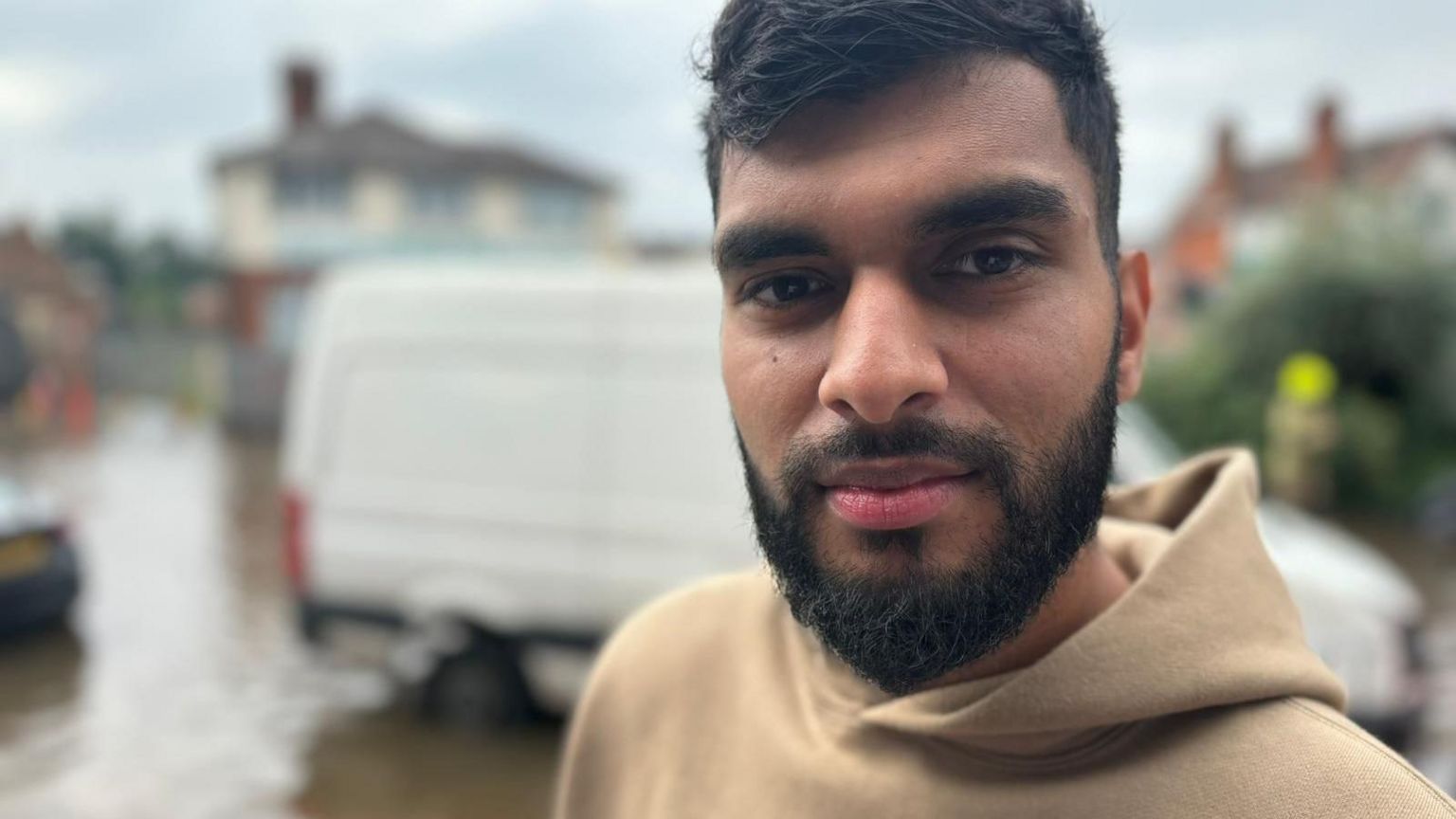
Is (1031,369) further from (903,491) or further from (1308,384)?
(1308,384)

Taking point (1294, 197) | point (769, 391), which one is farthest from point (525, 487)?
point (1294, 197)

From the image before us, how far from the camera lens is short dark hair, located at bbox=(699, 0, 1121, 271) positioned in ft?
3.39

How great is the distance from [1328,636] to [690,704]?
417 cm

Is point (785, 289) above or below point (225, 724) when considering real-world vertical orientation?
above

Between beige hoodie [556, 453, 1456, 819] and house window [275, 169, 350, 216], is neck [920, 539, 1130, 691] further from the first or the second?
house window [275, 169, 350, 216]

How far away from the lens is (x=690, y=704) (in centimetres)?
149

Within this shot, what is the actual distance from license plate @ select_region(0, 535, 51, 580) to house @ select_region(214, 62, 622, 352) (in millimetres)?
19572

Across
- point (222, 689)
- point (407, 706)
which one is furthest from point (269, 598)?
point (407, 706)

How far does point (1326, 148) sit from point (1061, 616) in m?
32.2

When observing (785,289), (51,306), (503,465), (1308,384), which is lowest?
(1308,384)

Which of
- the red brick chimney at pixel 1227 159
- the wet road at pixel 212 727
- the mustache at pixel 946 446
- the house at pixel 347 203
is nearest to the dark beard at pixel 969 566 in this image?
the mustache at pixel 946 446

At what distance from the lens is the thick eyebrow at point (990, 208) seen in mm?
1032

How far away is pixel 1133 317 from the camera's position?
4.06ft

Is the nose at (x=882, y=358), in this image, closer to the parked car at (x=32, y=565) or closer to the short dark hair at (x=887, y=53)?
the short dark hair at (x=887, y=53)
